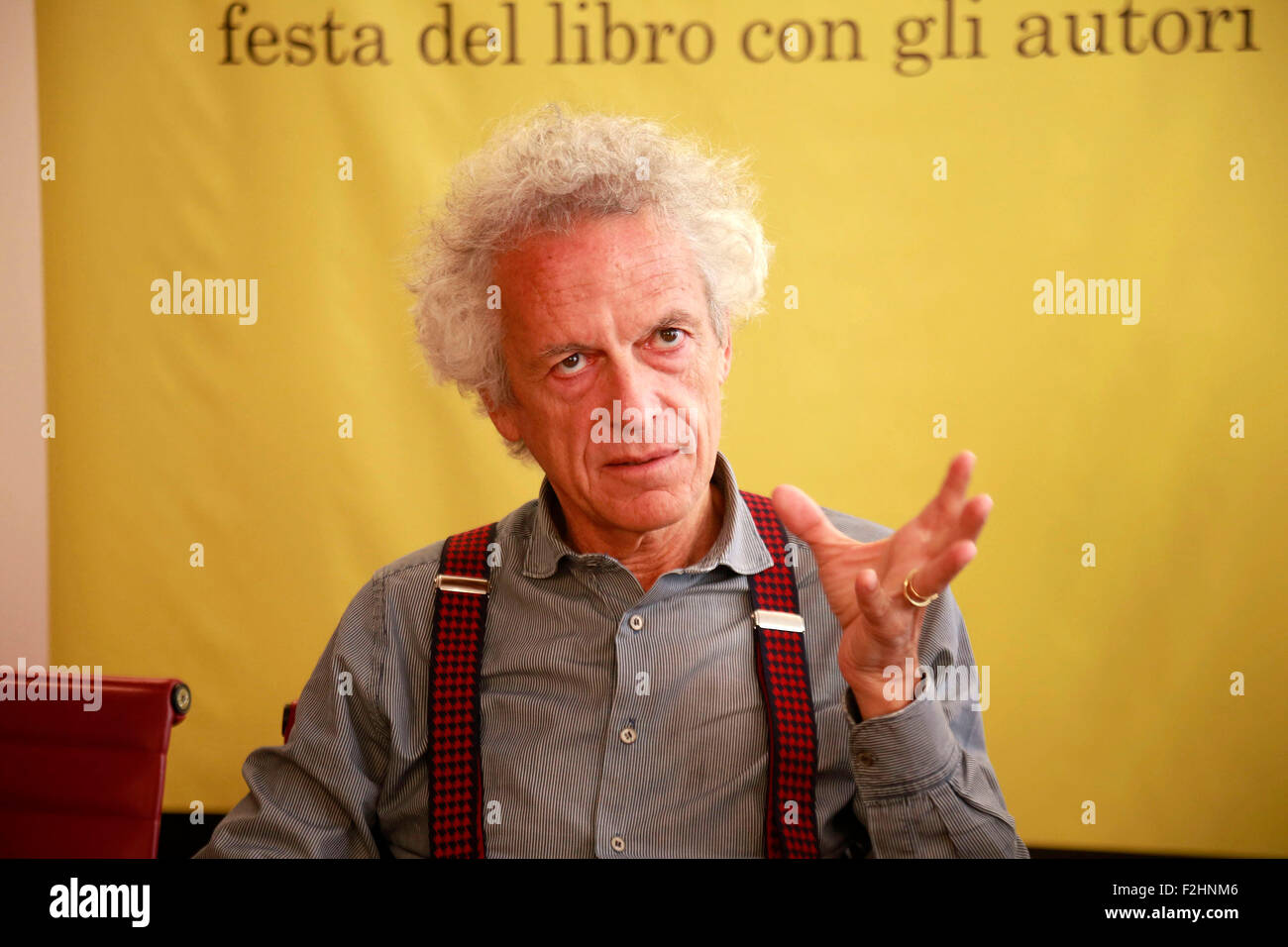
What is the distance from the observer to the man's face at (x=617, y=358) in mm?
1346

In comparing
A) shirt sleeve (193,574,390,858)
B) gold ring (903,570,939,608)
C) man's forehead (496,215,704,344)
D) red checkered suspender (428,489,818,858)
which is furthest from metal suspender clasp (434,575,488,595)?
gold ring (903,570,939,608)

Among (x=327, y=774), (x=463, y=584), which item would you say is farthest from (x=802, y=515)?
(x=327, y=774)

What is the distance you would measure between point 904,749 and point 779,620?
0.27m

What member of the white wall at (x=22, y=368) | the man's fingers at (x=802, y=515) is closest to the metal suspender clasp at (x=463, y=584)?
the man's fingers at (x=802, y=515)

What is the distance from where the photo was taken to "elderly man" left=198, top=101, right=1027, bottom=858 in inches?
51.0

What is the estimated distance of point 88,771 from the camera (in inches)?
57.6

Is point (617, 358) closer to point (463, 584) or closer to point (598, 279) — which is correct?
point (598, 279)

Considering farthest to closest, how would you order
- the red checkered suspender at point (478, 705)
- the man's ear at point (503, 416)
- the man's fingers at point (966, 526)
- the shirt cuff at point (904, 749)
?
the man's ear at point (503, 416) < the red checkered suspender at point (478, 705) < the shirt cuff at point (904, 749) < the man's fingers at point (966, 526)

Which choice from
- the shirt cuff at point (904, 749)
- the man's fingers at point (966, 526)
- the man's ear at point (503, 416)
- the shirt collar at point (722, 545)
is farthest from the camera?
the man's ear at point (503, 416)

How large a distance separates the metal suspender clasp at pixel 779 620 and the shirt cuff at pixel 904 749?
7.8 inches

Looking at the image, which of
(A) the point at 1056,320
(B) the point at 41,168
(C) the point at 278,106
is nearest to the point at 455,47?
(C) the point at 278,106

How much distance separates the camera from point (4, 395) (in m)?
2.39

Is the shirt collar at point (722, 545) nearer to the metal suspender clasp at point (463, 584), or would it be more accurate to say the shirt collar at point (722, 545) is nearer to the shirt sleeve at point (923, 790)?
the metal suspender clasp at point (463, 584)

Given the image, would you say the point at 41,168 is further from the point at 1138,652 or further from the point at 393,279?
the point at 1138,652
